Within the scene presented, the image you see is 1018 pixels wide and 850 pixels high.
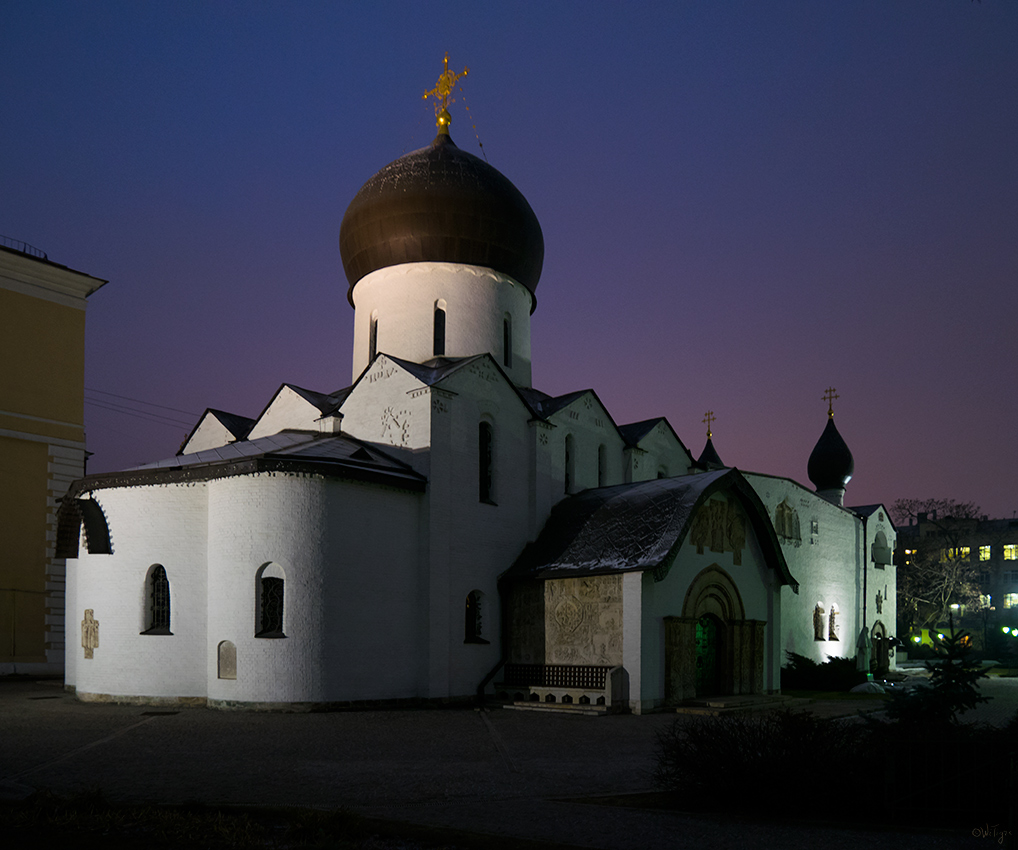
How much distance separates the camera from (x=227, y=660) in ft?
52.5

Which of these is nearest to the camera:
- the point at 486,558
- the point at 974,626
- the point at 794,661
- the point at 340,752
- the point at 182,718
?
the point at 340,752

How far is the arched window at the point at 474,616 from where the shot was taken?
1853cm

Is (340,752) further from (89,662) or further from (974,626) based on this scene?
(974,626)

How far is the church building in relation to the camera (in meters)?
16.1

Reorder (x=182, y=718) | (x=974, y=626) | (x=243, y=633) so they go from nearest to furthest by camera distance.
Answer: (x=182, y=718), (x=243, y=633), (x=974, y=626)

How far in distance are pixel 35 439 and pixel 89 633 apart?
868 centimetres

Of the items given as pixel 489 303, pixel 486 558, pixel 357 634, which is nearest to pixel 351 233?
pixel 489 303

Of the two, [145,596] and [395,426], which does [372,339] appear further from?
[145,596]

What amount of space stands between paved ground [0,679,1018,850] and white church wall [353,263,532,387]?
9037 mm

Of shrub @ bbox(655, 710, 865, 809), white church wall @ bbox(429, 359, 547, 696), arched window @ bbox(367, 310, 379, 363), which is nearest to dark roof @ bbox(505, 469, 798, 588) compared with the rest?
white church wall @ bbox(429, 359, 547, 696)

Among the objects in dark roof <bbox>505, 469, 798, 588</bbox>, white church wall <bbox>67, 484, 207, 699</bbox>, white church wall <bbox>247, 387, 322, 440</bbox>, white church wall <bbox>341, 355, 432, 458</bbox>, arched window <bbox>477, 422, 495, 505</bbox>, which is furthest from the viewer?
white church wall <bbox>247, 387, 322, 440</bbox>

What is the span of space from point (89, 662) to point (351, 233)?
37.1 feet

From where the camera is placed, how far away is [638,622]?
16609 mm

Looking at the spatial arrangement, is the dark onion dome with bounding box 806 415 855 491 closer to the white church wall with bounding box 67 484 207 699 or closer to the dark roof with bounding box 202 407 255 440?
the dark roof with bounding box 202 407 255 440
